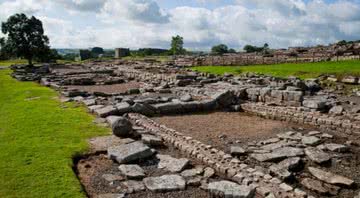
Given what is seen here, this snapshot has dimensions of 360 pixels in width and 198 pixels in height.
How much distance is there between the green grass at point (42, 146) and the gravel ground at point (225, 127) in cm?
337

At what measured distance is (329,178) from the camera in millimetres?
8664

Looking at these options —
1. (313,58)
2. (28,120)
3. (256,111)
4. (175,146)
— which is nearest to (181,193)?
(175,146)

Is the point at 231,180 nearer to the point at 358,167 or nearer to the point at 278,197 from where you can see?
the point at 278,197

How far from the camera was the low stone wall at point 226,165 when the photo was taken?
7746 mm

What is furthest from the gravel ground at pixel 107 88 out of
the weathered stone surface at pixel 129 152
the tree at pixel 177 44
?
the tree at pixel 177 44

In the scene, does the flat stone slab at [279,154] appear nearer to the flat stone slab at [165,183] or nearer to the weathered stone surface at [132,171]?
the flat stone slab at [165,183]

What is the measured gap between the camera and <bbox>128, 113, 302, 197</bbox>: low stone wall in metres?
7.75

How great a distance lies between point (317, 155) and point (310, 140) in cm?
158

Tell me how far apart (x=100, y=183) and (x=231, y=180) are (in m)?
3.15

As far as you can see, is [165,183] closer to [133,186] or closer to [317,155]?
[133,186]

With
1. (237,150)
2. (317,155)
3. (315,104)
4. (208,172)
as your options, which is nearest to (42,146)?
(208,172)

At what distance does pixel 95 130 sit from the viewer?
12555 mm

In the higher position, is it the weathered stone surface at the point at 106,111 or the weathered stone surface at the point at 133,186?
the weathered stone surface at the point at 106,111

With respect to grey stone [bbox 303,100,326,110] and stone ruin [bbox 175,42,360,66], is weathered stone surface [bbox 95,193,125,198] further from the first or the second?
stone ruin [bbox 175,42,360,66]
